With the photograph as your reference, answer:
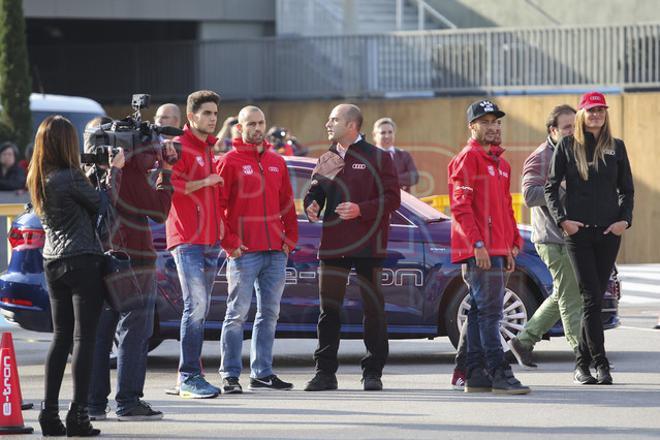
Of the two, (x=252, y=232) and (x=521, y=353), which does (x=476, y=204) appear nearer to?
(x=252, y=232)

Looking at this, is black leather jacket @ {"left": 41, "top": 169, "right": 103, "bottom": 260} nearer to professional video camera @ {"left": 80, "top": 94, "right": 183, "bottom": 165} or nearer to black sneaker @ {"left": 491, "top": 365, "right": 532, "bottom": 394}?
professional video camera @ {"left": 80, "top": 94, "right": 183, "bottom": 165}

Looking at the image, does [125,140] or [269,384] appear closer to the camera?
[125,140]

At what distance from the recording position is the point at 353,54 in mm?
27734

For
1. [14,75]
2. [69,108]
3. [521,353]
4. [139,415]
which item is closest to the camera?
[139,415]

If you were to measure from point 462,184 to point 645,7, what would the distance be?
18.8m

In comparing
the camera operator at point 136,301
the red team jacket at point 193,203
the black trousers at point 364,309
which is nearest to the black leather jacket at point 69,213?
the camera operator at point 136,301

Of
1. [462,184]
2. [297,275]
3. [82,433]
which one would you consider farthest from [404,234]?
[82,433]

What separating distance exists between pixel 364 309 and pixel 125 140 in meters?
2.49

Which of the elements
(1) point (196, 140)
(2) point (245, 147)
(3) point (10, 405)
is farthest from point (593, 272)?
(3) point (10, 405)

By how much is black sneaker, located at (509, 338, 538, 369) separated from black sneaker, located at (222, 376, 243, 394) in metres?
2.45

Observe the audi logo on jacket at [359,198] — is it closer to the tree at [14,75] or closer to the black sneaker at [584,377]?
the black sneaker at [584,377]

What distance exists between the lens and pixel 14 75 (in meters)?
26.4

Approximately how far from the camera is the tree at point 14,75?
1016 inches

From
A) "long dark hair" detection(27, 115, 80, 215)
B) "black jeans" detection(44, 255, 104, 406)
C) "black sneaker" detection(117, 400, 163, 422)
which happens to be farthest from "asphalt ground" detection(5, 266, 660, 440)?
"long dark hair" detection(27, 115, 80, 215)
